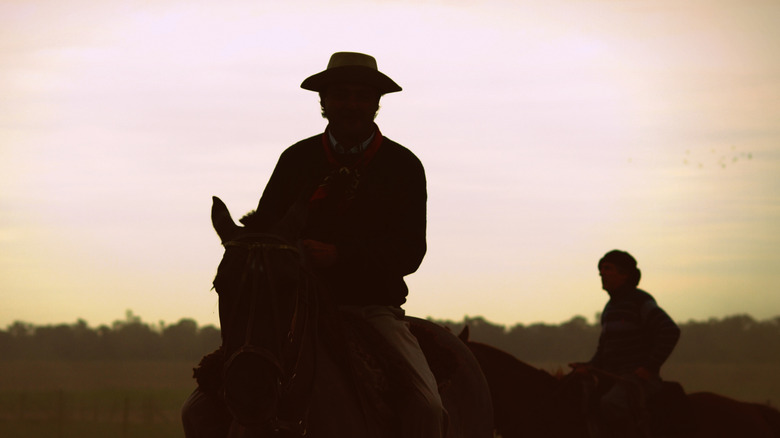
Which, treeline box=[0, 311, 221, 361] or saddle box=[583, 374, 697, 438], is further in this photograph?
treeline box=[0, 311, 221, 361]

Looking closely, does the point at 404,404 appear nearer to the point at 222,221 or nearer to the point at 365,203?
the point at 365,203

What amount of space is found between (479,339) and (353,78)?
350ft

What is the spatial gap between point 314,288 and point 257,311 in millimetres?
804

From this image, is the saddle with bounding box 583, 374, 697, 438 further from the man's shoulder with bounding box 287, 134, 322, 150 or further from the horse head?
the horse head

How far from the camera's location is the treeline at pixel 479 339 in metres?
117

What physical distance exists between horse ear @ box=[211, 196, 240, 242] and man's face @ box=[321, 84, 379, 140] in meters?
1.44

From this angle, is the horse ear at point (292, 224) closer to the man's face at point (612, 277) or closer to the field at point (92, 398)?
the man's face at point (612, 277)

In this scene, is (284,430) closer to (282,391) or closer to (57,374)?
(282,391)

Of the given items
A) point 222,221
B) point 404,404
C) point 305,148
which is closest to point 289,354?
point 222,221

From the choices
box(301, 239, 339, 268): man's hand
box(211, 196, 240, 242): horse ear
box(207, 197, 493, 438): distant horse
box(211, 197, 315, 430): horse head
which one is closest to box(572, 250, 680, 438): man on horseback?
box(207, 197, 493, 438): distant horse

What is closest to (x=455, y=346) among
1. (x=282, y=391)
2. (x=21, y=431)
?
(x=282, y=391)

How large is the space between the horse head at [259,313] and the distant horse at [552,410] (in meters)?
8.11

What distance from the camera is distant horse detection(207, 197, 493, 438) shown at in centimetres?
577

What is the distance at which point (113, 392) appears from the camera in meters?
79.7
